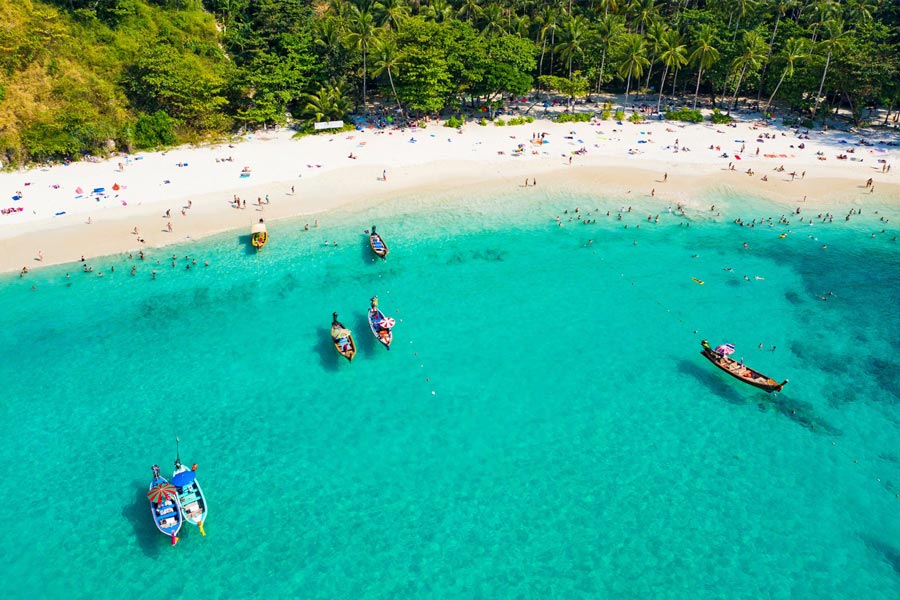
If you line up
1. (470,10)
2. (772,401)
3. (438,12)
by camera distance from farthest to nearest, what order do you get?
(470,10) → (438,12) → (772,401)

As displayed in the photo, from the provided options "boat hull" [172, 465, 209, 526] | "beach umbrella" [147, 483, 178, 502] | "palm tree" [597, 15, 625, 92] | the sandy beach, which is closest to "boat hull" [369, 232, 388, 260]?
the sandy beach

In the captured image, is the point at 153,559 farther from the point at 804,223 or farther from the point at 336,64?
the point at 336,64

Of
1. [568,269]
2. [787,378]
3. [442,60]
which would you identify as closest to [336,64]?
[442,60]

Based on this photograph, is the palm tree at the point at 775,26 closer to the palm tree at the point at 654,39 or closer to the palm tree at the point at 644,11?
the palm tree at the point at 654,39

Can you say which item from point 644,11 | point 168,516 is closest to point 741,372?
point 168,516

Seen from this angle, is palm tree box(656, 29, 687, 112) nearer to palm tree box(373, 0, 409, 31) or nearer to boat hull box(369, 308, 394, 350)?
palm tree box(373, 0, 409, 31)

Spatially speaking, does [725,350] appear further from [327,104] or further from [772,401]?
[327,104]

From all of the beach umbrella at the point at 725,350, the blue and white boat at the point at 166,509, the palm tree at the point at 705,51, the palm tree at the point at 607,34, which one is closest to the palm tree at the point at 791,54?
the palm tree at the point at 705,51
